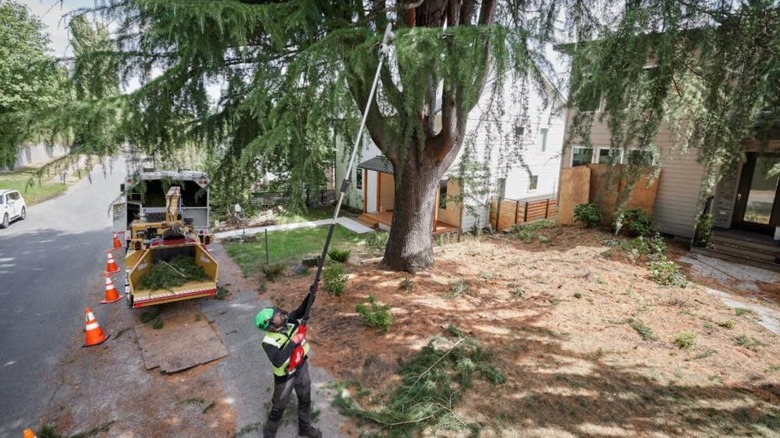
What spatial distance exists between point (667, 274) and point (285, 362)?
8.13 meters

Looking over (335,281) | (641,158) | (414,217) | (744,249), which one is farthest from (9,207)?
(744,249)

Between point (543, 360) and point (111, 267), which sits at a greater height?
point (543, 360)

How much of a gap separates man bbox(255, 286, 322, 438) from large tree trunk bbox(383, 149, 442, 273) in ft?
14.9

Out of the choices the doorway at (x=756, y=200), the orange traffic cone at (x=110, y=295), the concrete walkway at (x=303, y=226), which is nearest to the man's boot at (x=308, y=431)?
the orange traffic cone at (x=110, y=295)

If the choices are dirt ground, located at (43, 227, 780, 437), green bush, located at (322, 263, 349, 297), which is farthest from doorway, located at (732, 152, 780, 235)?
green bush, located at (322, 263, 349, 297)

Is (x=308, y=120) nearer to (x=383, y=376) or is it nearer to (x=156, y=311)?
(x=383, y=376)

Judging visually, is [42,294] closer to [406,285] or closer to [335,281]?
[335,281]

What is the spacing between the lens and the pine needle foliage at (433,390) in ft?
13.5

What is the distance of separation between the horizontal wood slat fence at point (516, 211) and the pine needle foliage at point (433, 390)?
10.4m

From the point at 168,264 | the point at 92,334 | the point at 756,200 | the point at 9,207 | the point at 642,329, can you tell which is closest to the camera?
the point at 642,329

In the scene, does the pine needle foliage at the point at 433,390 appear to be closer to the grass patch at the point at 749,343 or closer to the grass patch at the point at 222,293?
the grass patch at the point at 749,343

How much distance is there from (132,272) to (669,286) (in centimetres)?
1026

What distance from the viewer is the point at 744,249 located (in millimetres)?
9469

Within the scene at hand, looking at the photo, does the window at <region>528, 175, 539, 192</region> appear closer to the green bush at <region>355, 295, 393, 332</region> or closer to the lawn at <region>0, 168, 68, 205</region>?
the green bush at <region>355, 295, 393, 332</region>
